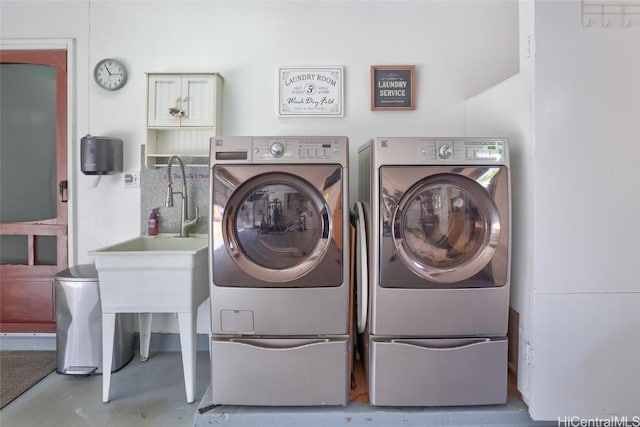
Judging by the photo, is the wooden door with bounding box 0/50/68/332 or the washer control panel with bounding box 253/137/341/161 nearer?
the washer control panel with bounding box 253/137/341/161

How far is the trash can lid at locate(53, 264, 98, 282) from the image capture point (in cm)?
231

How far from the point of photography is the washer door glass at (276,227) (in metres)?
1.81

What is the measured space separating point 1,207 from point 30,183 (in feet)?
0.97

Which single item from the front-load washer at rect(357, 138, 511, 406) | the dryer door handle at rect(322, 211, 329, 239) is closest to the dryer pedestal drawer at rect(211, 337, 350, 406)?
the front-load washer at rect(357, 138, 511, 406)

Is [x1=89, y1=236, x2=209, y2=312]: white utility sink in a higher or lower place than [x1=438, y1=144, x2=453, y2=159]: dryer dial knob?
lower

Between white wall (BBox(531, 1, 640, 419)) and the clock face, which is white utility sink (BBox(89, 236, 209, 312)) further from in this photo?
white wall (BBox(531, 1, 640, 419))

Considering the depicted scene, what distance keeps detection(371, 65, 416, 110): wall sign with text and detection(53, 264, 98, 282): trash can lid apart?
2.22 meters

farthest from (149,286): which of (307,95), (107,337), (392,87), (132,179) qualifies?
(392,87)

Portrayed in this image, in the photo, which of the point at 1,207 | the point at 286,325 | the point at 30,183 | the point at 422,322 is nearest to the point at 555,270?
the point at 422,322

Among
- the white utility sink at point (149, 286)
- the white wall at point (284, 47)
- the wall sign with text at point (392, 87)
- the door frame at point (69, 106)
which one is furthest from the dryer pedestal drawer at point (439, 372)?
the door frame at point (69, 106)

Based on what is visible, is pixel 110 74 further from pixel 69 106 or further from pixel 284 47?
pixel 284 47

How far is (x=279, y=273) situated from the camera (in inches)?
71.4

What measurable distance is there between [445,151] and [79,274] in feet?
7.74

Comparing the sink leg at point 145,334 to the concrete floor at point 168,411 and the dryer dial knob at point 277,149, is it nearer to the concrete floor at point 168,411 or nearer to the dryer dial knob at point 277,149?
the concrete floor at point 168,411
